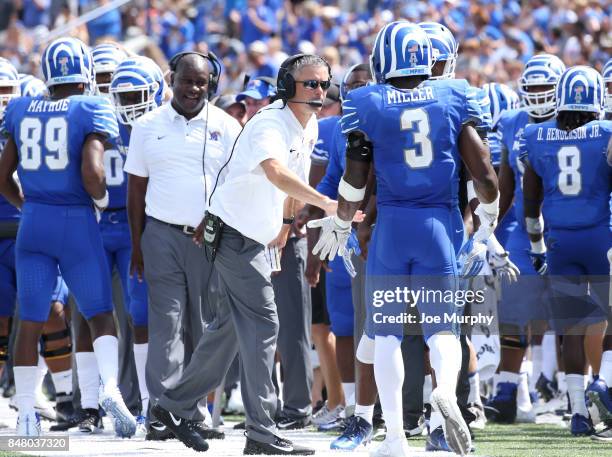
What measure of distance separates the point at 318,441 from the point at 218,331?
45.1 inches

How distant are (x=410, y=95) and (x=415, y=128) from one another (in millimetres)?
156

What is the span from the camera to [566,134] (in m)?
7.98

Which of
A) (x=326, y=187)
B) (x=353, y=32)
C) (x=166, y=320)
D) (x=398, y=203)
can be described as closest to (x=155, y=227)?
(x=166, y=320)

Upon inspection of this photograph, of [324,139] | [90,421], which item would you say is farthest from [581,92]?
[90,421]

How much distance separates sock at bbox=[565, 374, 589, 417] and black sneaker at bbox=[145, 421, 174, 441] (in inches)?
91.4

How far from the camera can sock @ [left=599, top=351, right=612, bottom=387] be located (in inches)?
304

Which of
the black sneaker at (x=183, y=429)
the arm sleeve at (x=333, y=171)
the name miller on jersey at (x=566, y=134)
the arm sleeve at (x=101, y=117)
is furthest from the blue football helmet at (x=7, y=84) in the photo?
the name miller on jersey at (x=566, y=134)

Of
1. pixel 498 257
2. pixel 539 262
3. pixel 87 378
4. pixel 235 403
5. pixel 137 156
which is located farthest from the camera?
pixel 235 403

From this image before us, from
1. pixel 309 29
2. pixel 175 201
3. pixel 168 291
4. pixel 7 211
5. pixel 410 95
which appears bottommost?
pixel 168 291

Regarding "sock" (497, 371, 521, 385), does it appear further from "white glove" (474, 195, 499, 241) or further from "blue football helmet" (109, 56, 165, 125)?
"blue football helmet" (109, 56, 165, 125)

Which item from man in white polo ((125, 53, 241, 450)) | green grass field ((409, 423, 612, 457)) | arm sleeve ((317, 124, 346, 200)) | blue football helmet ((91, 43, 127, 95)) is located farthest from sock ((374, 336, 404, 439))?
blue football helmet ((91, 43, 127, 95))

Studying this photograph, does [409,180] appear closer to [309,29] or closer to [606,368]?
[606,368]

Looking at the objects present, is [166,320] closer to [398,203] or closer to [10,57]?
[398,203]

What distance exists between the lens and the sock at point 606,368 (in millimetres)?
7719
